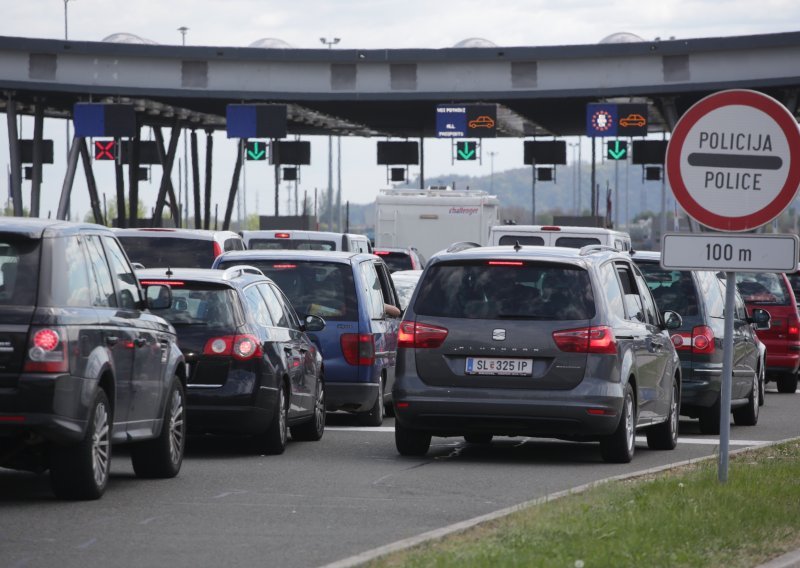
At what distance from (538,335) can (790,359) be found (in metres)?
12.2

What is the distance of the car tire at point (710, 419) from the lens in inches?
707

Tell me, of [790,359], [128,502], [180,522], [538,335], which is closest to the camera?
[180,522]

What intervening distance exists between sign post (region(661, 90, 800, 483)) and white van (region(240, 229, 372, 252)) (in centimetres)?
1437

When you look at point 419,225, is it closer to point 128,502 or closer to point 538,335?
point 538,335

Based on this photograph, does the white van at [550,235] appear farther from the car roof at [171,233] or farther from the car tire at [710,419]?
the car tire at [710,419]

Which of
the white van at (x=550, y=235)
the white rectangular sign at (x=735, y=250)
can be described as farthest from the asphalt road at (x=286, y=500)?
the white van at (x=550, y=235)

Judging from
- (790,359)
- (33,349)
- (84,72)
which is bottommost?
(790,359)

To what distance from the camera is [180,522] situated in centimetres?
1003

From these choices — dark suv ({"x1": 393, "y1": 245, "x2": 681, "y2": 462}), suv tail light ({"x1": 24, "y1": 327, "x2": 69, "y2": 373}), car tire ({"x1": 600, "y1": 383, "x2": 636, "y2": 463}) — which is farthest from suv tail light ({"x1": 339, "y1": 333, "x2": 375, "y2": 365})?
suv tail light ({"x1": 24, "y1": 327, "x2": 69, "y2": 373})

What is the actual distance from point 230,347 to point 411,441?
5.51ft

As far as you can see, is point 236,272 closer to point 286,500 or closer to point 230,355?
point 230,355

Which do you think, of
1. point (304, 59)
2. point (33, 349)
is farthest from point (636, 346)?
point (304, 59)

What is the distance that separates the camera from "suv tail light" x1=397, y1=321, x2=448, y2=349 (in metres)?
13.8

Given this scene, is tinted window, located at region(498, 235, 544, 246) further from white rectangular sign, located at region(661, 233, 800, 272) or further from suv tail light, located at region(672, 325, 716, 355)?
white rectangular sign, located at region(661, 233, 800, 272)
